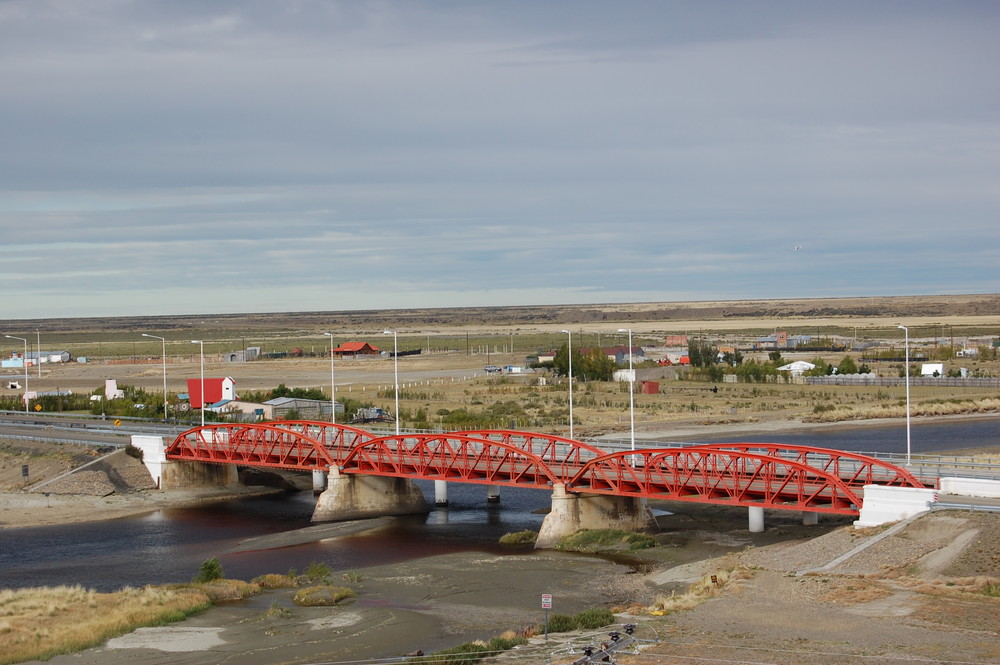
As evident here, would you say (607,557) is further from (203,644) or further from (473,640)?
(203,644)

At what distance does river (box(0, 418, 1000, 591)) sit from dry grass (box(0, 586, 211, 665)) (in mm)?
4160

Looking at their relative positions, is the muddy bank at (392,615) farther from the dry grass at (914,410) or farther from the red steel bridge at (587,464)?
the dry grass at (914,410)

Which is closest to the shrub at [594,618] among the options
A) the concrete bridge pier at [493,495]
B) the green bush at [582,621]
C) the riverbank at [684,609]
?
the green bush at [582,621]

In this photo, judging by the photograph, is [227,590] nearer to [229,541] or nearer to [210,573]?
[210,573]

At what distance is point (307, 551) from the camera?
5650 cm

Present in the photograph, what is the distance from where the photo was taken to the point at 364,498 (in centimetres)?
6650

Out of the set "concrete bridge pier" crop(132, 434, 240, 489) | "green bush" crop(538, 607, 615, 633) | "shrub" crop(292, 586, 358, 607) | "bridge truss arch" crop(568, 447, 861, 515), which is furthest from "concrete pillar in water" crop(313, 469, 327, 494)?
"green bush" crop(538, 607, 615, 633)

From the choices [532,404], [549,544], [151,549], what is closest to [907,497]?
[549,544]

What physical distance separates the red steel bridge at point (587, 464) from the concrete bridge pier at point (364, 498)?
0.87 meters

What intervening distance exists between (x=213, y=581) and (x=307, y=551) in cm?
982

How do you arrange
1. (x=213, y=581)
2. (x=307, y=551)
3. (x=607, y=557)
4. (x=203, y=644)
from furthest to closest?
(x=307, y=551) → (x=607, y=557) → (x=213, y=581) → (x=203, y=644)

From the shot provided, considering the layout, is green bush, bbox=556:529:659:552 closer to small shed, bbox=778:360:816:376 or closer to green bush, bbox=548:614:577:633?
green bush, bbox=548:614:577:633

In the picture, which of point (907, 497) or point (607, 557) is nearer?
point (907, 497)

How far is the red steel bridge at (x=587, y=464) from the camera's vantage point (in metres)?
50.8
